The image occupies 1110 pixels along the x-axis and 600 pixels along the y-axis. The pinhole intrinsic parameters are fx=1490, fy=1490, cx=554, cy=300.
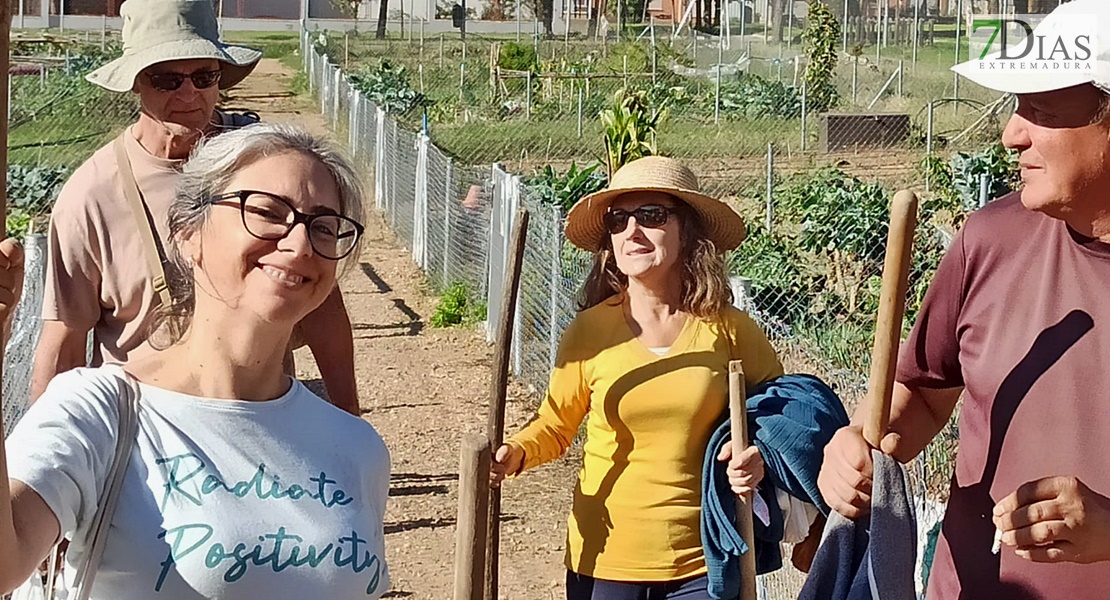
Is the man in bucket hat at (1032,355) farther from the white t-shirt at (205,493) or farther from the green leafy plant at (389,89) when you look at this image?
the green leafy plant at (389,89)

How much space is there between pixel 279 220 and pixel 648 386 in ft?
4.48

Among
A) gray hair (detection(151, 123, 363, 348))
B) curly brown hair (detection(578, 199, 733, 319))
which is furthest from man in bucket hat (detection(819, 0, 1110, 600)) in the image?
gray hair (detection(151, 123, 363, 348))

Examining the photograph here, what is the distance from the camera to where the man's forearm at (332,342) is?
11.4 feet

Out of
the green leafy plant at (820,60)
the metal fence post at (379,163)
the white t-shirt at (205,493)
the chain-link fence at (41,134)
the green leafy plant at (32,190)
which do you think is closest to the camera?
the white t-shirt at (205,493)

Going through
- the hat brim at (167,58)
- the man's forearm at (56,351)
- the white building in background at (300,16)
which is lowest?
the man's forearm at (56,351)

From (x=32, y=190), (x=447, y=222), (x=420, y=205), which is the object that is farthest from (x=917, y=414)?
(x=32, y=190)

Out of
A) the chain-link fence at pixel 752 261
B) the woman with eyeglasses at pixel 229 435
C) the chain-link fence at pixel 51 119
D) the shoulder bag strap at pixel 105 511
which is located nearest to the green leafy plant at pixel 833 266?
the chain-link fence at pixel 752 261

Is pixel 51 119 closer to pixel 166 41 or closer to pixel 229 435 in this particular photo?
pixel 166 41

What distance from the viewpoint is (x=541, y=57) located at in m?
37.7

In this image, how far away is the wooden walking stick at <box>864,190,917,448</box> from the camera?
2299 mm

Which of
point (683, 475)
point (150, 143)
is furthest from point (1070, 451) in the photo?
point (150, 143)

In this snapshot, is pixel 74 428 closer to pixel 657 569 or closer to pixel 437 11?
pixel 657 569

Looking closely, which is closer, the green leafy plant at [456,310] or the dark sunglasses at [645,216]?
the dark sunglasses at [645,216]

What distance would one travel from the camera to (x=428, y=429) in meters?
8.64
